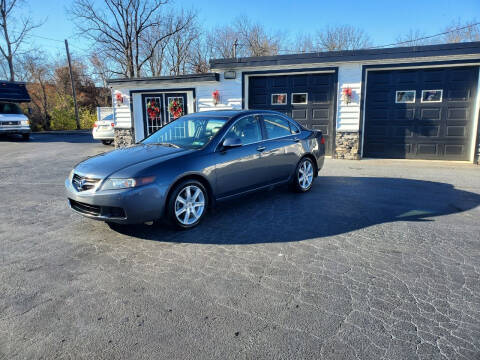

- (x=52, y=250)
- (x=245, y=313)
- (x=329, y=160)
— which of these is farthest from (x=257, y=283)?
(x=329, y=160)

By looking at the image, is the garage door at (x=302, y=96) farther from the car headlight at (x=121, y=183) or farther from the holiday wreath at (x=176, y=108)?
the car headlight at (x=121, y=183)

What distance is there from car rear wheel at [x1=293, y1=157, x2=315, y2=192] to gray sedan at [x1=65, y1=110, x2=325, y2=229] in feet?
0.06

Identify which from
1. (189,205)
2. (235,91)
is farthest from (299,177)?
(235,91)

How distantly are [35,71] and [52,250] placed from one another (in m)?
30.3

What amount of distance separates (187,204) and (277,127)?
7.57ft

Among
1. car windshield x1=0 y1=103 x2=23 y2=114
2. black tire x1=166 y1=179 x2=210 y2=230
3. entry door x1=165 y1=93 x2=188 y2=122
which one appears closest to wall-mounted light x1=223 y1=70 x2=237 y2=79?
→ entry door x1=165 y1=93 x2=188 y2=122

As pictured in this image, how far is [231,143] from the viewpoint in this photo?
15.1 ft

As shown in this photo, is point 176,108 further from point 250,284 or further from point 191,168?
point 250,284

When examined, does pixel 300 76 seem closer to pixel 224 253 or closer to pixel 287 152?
pixel 287 152

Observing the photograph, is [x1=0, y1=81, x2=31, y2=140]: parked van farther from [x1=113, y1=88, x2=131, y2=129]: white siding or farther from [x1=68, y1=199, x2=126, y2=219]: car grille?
[x1=68, y1=199, x2=126, y2=219]: car grille

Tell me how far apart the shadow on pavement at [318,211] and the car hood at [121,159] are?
84 centimetres

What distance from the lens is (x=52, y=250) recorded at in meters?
3.77

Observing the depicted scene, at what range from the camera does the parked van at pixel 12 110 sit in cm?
1752

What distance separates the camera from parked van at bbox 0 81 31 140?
17.5 metres
